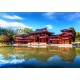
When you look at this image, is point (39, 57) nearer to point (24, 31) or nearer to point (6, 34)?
point (24, 31)

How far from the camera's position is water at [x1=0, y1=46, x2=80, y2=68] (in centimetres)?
389

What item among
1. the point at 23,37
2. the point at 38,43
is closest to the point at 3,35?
the point at 23,37

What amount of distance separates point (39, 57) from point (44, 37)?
40 centimetres

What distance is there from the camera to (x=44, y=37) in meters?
4.18

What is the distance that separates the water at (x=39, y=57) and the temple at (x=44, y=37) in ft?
0.46

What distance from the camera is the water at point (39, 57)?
12.8 feet

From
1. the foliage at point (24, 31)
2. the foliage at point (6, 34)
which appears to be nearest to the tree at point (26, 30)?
the foliage at point (24, 31)

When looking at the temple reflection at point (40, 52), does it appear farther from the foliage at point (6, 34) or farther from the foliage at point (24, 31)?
the foliage at point (24, 31)

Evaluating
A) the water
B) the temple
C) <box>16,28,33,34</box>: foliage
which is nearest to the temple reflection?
the water

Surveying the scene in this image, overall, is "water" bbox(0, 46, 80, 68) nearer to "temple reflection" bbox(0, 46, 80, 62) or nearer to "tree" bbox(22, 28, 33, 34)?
"temple reflection" bbox(0, 46, 80, 62)

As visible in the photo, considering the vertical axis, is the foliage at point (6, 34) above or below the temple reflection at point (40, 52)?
above
